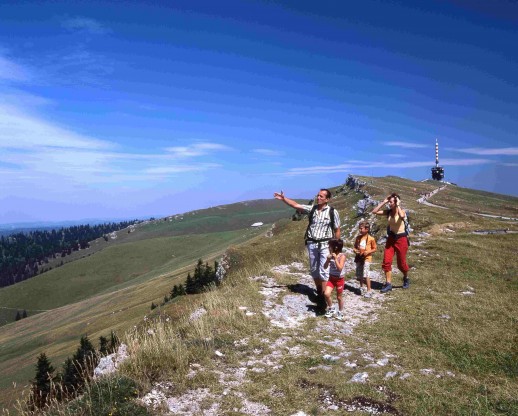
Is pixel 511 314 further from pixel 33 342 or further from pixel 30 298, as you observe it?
pixel 30 298

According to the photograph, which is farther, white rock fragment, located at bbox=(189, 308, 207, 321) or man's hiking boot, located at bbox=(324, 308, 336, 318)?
man's hiking boot, located at bbox=(324, 308, 336, 318)

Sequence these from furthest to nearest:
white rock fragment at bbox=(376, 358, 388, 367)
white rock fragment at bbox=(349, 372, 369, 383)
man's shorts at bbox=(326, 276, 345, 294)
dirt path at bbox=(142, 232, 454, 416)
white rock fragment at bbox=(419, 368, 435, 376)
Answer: man's shorts at bbox=(326, 276, 345, 294) < white rock fragment at bbox=(376, 358, 388, 367) < white rock fragment at bbox=(419, 368, 435, 376) < white rock fragment at bbox=(349, 372, 369, 383) < dirt path at bbox=(142, 232, 454, 416)

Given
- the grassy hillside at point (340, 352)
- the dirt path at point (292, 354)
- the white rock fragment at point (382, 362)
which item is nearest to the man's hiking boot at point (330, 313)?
the dirt path at point (292, 354)

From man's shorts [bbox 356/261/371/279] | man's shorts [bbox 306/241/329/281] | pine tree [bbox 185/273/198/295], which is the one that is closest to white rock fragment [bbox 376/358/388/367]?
man's shorts [bbox 306/241/329/281]

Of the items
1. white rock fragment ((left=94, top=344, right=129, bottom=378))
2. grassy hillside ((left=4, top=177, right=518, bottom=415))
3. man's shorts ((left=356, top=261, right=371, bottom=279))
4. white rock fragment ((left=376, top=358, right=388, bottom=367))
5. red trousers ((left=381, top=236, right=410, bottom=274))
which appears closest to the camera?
grassy hillside ((left=4, top=177, right=518, bottom=415))

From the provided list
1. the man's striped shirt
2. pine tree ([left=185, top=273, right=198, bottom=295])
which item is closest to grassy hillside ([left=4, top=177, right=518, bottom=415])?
the man's striped shirt

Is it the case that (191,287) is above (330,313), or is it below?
below

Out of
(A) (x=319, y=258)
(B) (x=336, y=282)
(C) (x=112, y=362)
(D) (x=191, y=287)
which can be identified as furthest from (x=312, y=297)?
(D) (x=191, y=287)

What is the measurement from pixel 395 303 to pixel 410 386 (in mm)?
7021

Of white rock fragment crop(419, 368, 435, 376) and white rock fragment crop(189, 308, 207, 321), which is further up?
white rock fragment crop(189, 308, 207, 321)

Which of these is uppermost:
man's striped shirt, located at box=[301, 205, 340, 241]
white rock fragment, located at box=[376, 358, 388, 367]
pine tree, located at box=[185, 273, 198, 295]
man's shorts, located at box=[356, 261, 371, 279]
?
man's striped shirt, located at box=[301, 205, 340, 241]

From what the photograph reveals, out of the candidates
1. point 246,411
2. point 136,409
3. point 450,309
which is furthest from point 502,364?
point 136,409

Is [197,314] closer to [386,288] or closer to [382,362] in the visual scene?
[382,362]

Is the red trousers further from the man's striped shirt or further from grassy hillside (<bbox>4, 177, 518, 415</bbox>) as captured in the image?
the man's striped shirt
